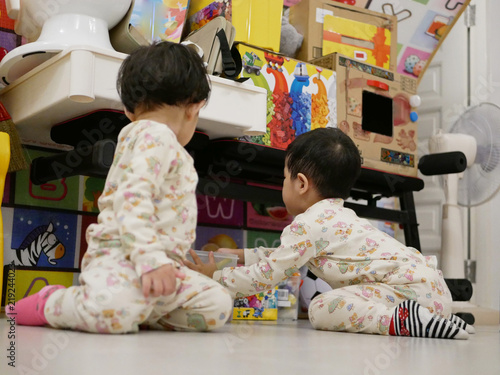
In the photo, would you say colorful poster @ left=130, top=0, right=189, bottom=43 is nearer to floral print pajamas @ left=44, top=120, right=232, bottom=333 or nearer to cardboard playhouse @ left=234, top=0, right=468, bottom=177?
cardboard playhouse @ left=234, top=0, right=468, bottom=177

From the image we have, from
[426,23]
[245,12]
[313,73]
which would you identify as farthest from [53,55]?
[426,23]

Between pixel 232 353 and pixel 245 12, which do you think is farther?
pixel 245 12

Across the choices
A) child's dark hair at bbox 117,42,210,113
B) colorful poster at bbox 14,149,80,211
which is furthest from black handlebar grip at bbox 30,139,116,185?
child's dark hair at bbox 117,42,210,113

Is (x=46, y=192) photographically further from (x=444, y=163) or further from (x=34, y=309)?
(x=444, y=163)

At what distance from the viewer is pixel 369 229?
5.55 feet

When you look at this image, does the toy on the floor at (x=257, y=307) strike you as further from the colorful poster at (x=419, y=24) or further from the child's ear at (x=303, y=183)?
the colorful poster at (x=419, y=24)

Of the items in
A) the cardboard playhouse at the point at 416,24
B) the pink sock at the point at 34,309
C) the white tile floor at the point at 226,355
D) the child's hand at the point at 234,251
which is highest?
the cardboard playhouse at the point at 416,24

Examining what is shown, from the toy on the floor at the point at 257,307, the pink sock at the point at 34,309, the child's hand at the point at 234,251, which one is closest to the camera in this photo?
the pink sock at the point at 34,309

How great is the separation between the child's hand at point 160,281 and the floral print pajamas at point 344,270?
486 millimetres

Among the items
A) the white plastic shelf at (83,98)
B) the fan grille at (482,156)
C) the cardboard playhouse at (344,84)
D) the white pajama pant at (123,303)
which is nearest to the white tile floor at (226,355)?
the white pajama pant at (123,303)

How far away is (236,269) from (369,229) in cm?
38

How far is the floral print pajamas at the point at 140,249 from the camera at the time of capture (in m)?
1.14

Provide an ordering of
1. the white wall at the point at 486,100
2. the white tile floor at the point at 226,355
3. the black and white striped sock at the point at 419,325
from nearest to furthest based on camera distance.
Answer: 1. the white tile floor at the point at 226,355
2. the black and white striped sock at the point at 419,325
3. the white wall at the point at 486,100

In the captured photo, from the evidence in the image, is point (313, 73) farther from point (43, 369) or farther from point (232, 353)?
point (43, 369)
